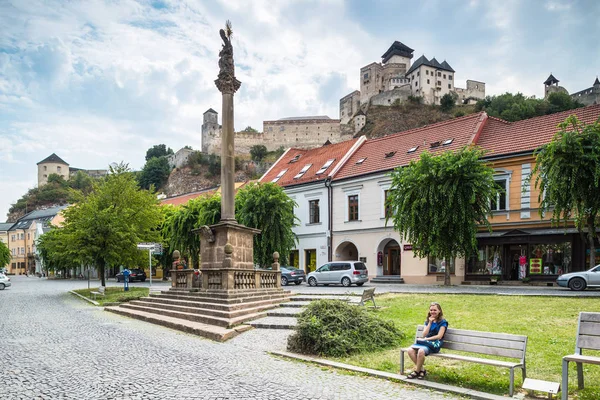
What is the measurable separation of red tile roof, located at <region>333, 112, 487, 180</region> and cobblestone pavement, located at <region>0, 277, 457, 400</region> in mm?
21196

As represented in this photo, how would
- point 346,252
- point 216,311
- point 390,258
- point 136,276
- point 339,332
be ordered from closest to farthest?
point 339,332
point 216,311
point 390,258
point 346,252
point 136,276

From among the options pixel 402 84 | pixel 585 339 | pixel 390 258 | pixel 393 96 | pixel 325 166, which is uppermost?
pixel 402 84

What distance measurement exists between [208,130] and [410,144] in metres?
84.3

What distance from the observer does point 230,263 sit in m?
15.9

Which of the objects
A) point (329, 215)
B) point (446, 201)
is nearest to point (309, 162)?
point (329, 215)

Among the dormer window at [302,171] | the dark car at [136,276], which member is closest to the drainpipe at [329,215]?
the dormer window at [302,171]

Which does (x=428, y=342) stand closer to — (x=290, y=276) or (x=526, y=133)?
(x=290, y=276)

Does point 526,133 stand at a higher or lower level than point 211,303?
higher

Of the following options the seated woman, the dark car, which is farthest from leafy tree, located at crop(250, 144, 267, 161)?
the seated woman

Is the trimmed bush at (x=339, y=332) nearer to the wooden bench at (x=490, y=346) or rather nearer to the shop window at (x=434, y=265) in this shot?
the wooden bench at (x=490, y=346)

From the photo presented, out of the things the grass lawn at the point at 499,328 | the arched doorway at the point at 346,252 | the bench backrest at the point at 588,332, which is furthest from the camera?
the arched doorway at the point at 346,252

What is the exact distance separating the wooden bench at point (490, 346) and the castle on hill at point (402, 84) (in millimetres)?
100304

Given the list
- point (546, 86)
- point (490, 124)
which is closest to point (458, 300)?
point (490, 124)

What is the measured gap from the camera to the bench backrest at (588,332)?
6267 mm
